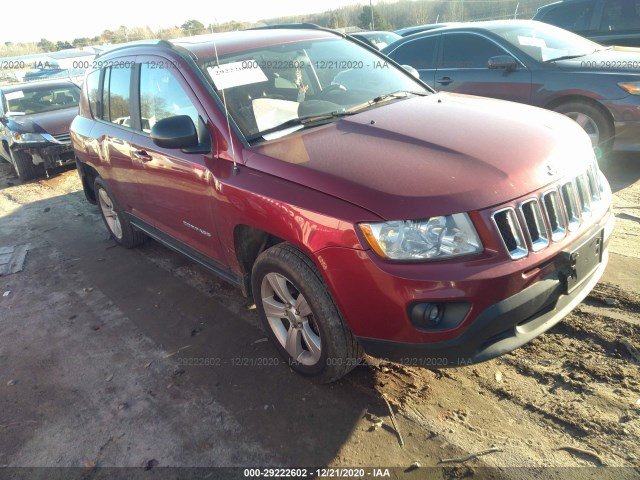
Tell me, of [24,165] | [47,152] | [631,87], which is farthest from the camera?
[24,165]

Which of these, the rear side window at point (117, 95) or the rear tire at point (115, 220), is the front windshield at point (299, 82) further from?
the rear tire at point (115, 220)

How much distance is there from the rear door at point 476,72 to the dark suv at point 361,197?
8.51 ft

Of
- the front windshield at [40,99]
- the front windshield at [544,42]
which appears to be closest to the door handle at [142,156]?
the front windshield at [544,42]

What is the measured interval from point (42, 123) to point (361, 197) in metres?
8.31

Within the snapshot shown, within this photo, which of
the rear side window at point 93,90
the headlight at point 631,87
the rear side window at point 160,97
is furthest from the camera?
the headlight at point 631,87

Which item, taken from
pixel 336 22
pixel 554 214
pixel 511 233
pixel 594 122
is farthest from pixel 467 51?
pixel 336 22

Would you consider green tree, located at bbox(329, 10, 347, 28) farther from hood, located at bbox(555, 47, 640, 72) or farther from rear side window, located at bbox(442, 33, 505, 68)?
hood, located at bbox(555, 47, 640, 72)

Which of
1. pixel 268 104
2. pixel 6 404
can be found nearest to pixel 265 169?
pixel 268 104

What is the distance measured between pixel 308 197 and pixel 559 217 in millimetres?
1208

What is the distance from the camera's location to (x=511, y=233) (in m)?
2.04

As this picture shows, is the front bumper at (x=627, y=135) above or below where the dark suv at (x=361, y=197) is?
below

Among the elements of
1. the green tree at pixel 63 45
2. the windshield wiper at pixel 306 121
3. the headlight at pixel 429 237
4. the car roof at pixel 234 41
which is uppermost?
the green tree at pixel 63 45

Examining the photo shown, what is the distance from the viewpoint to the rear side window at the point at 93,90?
4.56 meters

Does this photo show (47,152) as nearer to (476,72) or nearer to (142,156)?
(142,156)
